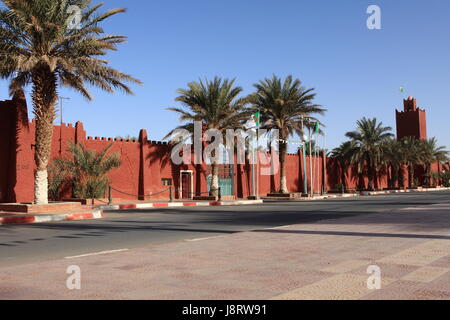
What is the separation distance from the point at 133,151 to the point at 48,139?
1123 centimetres

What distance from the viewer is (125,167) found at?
1131 inches

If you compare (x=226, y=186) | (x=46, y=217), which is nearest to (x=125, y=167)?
(x=226, y=186)

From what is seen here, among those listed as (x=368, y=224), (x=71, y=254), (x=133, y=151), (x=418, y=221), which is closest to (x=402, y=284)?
(x=71, y=254)

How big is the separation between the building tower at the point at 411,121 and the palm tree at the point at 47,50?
60.8 metres

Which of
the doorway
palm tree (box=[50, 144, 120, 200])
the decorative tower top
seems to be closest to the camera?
palm tree (box=[50, 144, 120, 200])

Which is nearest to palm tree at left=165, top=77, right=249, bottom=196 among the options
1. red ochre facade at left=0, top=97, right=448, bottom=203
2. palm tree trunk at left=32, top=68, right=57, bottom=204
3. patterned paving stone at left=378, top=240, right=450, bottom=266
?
red ochre facade at left=0, top=97, right=448, bottom=203

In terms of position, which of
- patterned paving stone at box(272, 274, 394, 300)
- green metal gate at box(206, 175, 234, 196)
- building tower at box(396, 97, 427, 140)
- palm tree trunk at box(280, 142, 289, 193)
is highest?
building tower at box(396, 97, 427, 140)

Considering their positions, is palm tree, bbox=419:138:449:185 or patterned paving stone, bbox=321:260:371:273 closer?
patterned paving stone, bbox=321:260:371:273

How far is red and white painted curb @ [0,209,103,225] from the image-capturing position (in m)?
15.0

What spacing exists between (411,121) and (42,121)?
2539 inches

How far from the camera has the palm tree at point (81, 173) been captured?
24.2 metres

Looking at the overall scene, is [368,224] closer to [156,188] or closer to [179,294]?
[179,294]

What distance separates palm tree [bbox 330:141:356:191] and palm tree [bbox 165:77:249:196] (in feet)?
66.9

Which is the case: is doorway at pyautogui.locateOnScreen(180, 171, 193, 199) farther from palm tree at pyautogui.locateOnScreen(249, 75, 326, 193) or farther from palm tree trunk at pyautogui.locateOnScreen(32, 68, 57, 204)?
palm tree trunk at pyautogui.locateOnScreen(32, 68, 57, 204)
